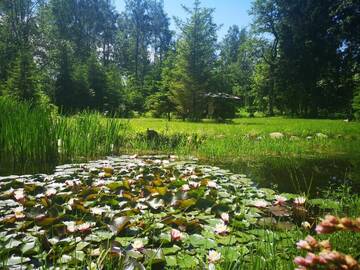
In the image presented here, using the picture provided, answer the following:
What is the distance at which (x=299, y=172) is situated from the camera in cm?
589

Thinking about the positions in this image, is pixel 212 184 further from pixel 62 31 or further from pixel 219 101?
pixel 62 31

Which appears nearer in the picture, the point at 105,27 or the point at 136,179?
the point at 136,179

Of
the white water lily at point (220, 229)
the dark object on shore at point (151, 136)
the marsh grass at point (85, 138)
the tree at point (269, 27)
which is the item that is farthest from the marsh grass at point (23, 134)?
the tree at point (269, 27)

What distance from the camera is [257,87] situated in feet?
114

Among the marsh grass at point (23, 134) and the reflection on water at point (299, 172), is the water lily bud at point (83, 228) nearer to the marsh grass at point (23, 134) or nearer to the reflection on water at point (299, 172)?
the reflection on water at point (299, 172)

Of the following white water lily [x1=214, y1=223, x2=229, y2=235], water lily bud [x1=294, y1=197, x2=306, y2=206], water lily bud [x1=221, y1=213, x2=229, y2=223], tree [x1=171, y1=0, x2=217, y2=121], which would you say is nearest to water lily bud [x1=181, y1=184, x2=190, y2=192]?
water lily bud [x1=221, y1=213, x2=229, y2=223]

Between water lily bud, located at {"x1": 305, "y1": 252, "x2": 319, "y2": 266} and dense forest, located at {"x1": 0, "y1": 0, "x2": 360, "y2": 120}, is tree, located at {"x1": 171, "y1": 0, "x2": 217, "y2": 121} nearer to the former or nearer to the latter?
dense forest, located at {"x1": 0, "y1": 0, "x2": 360, "y2": 120}

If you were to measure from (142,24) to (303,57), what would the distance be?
82.0ft

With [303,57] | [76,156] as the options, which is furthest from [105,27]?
[76,156]

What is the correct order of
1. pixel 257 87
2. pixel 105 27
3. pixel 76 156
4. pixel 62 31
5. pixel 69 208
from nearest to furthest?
1. pixel 69 208
2. pixel 76 156
3. pixel 257 87
4. pixel 62 31
5. pixel 105 27

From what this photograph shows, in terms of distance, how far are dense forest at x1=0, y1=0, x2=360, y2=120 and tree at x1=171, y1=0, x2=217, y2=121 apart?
0.22 feet

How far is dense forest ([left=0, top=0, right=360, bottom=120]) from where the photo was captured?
76.6ft

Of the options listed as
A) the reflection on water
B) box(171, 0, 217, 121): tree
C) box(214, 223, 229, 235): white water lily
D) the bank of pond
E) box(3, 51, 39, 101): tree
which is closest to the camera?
the bank of pond

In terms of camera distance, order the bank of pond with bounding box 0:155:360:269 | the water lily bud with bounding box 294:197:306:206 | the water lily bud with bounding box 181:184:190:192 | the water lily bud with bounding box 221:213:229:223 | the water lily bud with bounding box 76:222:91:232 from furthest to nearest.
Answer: the water lily bud with bounding box 181:184:190:192 → the water lily bud with bounding box 294:197:306:206 → the water lily bud with bounding box 221:213:229:223 → the water lily bud with bounding box 76:222:91:232 → the bank of pond with bounding box 0:155:360:269
